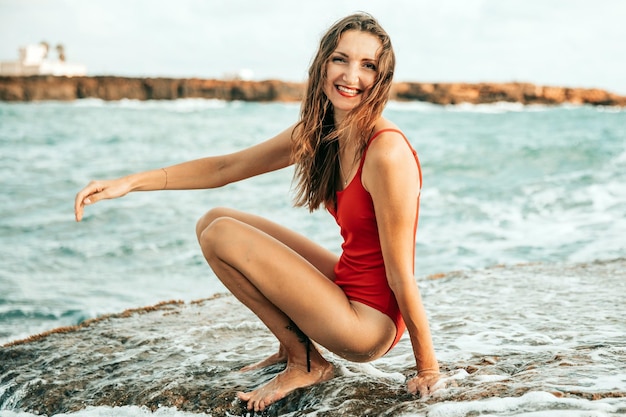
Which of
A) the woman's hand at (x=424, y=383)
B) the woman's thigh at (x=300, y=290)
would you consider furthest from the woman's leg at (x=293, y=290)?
the woman's hand at (x=424, y=383)

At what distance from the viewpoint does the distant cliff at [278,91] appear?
62281mm

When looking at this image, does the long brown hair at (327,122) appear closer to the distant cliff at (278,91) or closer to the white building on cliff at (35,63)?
the distant cliff at (278,91)

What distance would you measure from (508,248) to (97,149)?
14.8 metres

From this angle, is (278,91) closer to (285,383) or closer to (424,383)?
(285,383)

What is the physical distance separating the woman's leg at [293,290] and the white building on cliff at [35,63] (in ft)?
250

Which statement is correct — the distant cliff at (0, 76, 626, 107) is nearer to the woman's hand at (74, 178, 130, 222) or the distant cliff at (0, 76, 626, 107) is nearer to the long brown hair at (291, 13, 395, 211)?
the woman's hand at (74, 178, 130, 222)

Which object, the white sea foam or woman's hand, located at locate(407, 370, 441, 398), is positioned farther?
woman's hand, located at locate(407, 370, 441, 398)

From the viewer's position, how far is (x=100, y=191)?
2912mm

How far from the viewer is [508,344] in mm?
3322

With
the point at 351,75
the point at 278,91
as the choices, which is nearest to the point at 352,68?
the point at 351,75

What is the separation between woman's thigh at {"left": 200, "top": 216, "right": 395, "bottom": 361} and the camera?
8.70ft

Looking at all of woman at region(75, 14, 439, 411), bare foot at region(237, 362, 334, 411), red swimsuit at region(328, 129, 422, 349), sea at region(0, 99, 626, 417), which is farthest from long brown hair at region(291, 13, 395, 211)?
bare foot at region(237, 362, 334, 411)

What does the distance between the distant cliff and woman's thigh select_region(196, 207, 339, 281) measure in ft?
201

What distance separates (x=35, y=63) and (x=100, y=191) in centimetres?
7642
